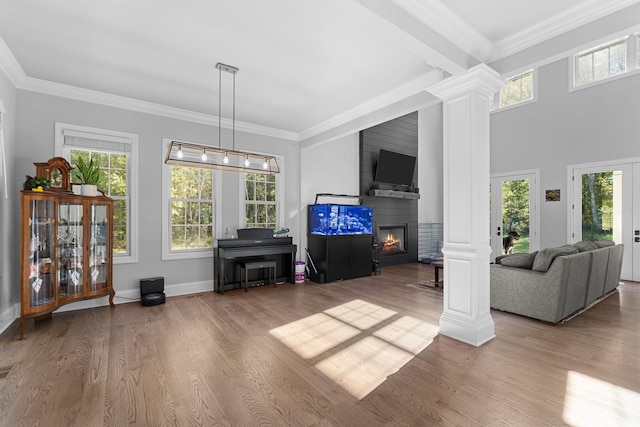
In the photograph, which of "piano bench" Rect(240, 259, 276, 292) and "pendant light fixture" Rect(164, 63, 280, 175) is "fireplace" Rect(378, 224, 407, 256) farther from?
"pendant light fixture" Rect(164, 63, 280, 175)

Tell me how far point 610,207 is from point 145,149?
791 centimetres

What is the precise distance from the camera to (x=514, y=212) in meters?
6.88

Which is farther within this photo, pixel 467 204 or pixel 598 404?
pixel 467 204

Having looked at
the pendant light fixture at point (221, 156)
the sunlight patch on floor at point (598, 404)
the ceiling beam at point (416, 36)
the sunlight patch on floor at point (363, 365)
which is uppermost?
the ceiling beam at point (416, 36)

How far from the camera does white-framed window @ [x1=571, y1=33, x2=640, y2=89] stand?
5367 mm

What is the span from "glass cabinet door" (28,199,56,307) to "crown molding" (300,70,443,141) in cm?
376

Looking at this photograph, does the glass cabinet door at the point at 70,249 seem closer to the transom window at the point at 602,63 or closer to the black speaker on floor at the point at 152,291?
the black speaker on floor at the point at 152,291

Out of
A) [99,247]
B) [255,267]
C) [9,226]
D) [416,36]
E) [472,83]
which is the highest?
[416,36]

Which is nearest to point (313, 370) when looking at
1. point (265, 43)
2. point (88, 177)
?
point (265, 43)

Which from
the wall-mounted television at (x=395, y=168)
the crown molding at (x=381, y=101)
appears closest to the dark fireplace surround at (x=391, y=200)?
the wall-mounted television at (x=395, y=168)

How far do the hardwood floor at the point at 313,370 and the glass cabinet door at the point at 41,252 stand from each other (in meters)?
0.37

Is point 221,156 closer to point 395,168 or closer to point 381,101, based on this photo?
point 381,101

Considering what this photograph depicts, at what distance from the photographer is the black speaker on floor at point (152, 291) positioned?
410cm

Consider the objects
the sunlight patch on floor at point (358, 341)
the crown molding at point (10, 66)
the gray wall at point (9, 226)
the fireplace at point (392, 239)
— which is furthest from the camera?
the fireplace at point (392, 239)
